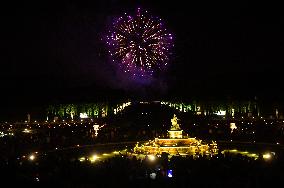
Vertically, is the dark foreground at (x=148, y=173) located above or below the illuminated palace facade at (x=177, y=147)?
below

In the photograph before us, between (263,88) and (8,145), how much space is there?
81.0 meters

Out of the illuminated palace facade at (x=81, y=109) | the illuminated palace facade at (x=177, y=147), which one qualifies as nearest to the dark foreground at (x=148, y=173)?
the illuminated palace facade at (x=177, y=147)

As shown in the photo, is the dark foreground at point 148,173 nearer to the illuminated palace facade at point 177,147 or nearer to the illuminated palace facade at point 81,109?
the illuminated palace facade at point 177,147

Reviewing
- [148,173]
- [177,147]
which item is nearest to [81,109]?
[177,147]

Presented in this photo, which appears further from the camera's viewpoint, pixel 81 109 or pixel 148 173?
pixel 81 109

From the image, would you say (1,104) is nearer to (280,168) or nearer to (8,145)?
(8,145)

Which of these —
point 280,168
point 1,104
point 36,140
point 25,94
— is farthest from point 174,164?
point 25,94

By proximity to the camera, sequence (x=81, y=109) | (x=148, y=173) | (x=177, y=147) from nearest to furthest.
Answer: (x=148, y=173)
(x=177, y=147)
(x=81, y=109)

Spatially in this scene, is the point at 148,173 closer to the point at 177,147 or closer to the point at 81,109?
the point at 177,147

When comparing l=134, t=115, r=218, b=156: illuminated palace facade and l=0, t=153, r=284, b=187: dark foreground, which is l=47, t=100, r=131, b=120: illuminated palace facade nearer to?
l=134, t=115, r=218, b=156: illuminated palace facade

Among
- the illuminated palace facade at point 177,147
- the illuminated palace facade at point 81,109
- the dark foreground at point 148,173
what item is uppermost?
the illuminated palace facade at point 81,109

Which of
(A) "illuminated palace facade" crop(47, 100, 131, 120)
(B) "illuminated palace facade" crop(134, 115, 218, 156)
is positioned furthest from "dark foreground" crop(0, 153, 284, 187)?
(A) "illuminated palace facade" crop(47, 100, 131, 120)

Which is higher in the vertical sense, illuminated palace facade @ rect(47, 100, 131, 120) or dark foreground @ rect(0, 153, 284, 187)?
illuminated palace facade @ rect(47, 100, 131, 120)

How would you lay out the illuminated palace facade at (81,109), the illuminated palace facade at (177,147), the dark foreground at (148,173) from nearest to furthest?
the dark foreground at (148,173)
the illuminated palace facade at (177,147)
the illuminated palace facade at (81,109)
